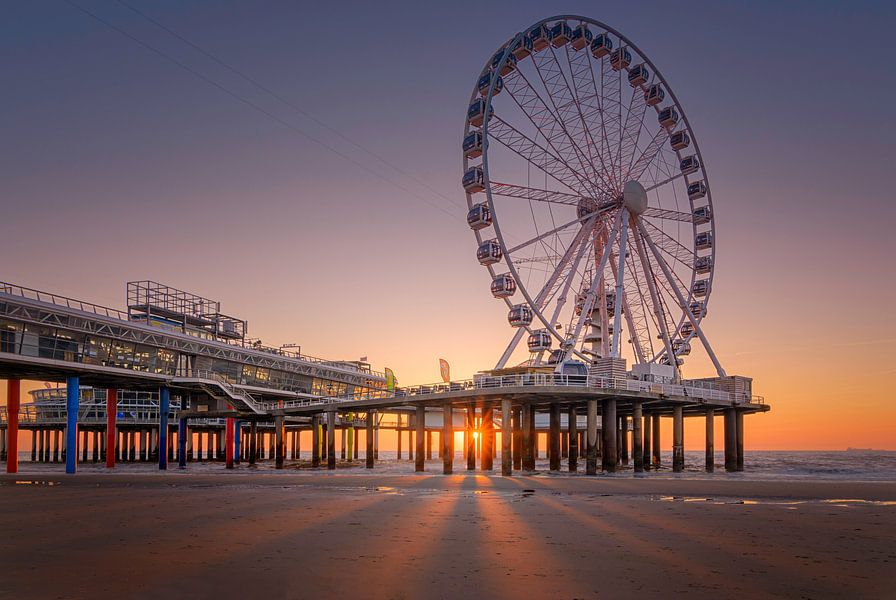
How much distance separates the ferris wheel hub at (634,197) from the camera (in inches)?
2343

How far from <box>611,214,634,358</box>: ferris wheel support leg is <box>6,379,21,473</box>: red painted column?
135 ft

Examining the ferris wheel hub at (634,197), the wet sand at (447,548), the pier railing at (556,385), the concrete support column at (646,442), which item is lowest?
the concrete support column at (646,442)

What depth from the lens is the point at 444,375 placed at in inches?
4845

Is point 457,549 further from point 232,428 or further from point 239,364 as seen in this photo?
point 239,364

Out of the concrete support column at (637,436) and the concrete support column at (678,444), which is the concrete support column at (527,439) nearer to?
the concrete support column at (637,436)

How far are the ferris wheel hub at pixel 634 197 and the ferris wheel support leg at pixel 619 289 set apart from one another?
0.60 m

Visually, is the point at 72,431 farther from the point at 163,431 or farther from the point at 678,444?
the point at 678,444

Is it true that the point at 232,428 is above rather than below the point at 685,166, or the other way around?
below

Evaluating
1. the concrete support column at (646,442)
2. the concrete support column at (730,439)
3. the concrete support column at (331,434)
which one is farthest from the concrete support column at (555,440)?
the concrete support column at (331,434)

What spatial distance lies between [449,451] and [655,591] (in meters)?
38.0

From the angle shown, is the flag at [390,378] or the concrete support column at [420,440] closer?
the concrete support column at [420,440]

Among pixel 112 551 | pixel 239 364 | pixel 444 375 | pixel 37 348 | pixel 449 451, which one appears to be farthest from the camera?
pixel 444 375

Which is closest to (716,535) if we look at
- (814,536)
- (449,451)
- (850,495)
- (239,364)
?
(814,536)

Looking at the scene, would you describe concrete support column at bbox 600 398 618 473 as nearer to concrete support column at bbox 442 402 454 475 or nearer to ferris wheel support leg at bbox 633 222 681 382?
concrete support column at bbox 442 402 454 475
